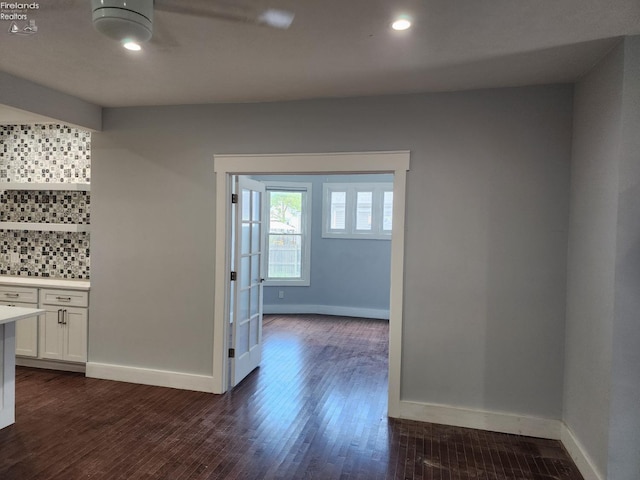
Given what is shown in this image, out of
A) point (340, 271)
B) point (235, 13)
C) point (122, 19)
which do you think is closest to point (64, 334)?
point (122, 19)

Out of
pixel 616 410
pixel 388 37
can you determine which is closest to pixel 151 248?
pixel 388 37

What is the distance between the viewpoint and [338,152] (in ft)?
11.7

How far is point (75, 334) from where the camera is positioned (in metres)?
4.18

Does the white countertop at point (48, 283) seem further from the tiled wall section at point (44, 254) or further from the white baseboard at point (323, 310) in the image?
the white baseboard at point (323, 310)

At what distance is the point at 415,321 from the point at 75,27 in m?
2.96

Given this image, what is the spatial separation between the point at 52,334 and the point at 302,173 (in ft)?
9.65

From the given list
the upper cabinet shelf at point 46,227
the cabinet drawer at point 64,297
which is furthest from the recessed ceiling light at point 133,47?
the cabinet drawer at point 64,297

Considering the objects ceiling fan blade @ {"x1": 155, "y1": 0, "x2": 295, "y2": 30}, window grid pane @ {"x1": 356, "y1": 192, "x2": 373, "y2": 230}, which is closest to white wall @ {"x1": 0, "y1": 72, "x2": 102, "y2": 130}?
ceiling fan blade @ {"x1": 155, "y1": 0, "x2": 295, "y2": 30}

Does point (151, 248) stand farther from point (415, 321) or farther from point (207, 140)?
point (415, 321)

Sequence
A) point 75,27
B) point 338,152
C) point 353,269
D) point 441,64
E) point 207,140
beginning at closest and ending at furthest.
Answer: point 75,27
point 441,64
point 338,152
point 207,140
point 353,269

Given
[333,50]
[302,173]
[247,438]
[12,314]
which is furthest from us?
[302,173]

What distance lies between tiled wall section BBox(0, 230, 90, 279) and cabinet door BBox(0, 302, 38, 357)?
0.51m

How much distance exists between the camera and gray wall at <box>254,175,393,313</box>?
7219mm

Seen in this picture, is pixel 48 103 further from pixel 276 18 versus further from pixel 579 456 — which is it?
pixel 579 456
